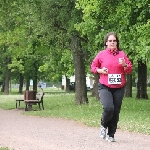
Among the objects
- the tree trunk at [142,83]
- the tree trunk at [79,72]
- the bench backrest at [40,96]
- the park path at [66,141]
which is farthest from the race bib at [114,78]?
the tree trunk at [142,83]

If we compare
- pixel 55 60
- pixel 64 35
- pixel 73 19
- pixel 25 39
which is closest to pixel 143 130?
pixel 73 19

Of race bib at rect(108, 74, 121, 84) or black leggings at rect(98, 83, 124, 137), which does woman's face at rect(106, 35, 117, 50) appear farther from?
black leggings at rect(98, 83, 124, 137)

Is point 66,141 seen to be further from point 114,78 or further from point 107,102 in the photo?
point 114,78

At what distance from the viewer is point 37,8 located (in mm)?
25594

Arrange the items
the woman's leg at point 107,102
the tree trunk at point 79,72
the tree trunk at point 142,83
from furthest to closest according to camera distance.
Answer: the tree trunk at point 142,83 → the tree trunk at point 79,72 → the woman's leg at point 107,102

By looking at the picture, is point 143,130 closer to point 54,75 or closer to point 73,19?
point 73,19

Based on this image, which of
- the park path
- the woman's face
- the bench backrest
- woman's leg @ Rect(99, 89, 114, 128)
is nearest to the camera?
the park path

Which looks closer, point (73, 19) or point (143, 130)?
point (143, 130)

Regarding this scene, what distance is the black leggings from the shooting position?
29.1 ft

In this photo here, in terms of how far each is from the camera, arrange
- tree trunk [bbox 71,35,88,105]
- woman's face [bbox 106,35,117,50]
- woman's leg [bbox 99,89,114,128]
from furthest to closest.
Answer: tree trunk [bbox 71,35,88,105]
woman's face [bbox 106,35,117,50]
woman's leg [bbox 99,89,114,128]

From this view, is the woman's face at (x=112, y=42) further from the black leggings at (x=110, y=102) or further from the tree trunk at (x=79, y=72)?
the tree trunk at (x=79, y=72)

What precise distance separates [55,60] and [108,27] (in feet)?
84.4

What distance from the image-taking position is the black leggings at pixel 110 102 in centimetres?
888

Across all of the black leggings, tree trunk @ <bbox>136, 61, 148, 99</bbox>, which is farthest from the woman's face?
tree trunk @ <bbox>136, 61, 148, 99</bbox>
